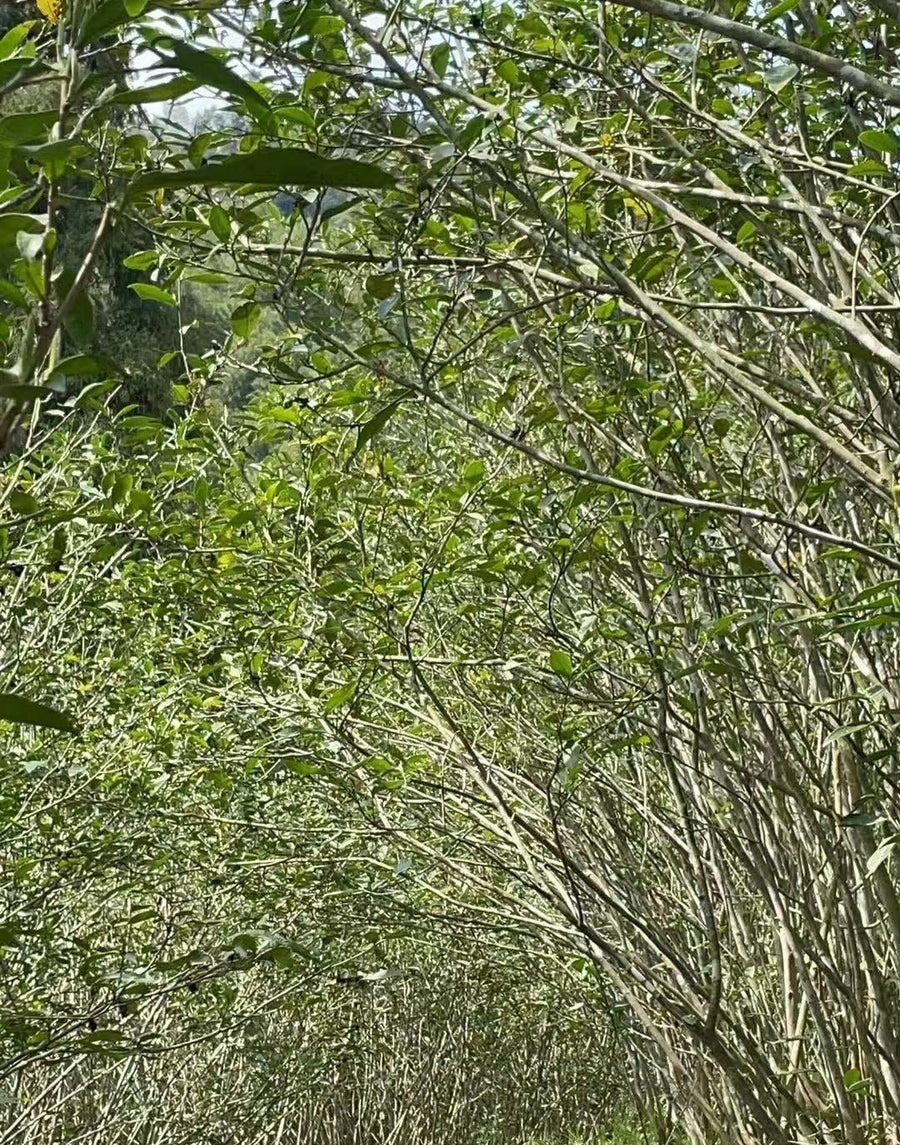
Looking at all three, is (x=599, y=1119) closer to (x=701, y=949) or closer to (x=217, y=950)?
(x=701, y=949)

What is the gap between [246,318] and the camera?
216 centimetres

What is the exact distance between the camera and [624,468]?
2473mm

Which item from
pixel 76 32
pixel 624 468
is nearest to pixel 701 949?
pixel 624 468

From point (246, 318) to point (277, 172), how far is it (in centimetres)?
163

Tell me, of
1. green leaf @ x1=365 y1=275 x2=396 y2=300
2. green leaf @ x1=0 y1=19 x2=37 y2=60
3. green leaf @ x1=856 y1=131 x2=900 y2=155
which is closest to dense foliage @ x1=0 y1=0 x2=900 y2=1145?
green leaf @ x1=365 y1=275 x2=396 y2=300

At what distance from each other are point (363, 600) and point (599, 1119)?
8.05 m

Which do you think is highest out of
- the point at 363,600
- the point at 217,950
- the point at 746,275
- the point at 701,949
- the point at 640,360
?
the point at 746,275

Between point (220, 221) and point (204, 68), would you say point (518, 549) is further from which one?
point (204, 68)

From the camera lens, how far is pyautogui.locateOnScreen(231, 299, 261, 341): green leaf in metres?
2.16

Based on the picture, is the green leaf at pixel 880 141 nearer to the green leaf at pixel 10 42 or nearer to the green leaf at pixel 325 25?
the green leaf at pixel 325 25

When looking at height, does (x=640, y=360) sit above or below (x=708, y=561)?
above

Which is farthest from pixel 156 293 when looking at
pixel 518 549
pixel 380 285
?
pixel 518 549

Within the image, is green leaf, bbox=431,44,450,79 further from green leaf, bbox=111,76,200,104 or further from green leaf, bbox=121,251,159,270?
green leaf, bbox=111,76,200,104

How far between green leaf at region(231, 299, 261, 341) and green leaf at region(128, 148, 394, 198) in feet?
5.24
